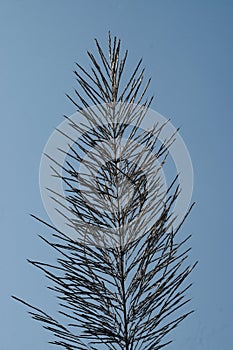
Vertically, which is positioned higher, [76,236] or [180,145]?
[180,145]

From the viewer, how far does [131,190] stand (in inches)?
124

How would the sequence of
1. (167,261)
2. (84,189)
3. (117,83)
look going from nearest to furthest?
(167,261)
(84,189)
(117,83)

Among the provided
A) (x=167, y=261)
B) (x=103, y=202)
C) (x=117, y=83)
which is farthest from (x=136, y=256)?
(x=117, y=83)

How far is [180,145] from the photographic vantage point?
3287 mm

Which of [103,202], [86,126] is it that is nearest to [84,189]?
[103,202]

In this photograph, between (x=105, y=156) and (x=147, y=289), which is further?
(x=105, y=156)

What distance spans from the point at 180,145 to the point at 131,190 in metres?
0.40

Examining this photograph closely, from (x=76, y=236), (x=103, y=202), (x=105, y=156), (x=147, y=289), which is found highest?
(x=105, y=156)

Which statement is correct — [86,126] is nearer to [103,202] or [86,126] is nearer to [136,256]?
[103,202]

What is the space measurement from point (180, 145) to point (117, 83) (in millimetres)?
564

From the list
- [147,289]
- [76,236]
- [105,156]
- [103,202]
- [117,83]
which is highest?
[117,83]

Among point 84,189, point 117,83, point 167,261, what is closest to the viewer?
point 167,261

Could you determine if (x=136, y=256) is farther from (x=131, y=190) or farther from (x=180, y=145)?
(x=180, y=145)

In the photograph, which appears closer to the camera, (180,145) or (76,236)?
(76,236)
